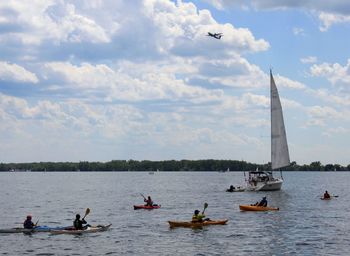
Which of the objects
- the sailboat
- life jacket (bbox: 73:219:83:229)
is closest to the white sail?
the sailboat

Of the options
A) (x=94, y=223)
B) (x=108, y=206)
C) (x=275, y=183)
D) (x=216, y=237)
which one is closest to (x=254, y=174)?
(x=275, y=183)

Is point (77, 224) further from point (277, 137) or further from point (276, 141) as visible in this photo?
point (277, 137)

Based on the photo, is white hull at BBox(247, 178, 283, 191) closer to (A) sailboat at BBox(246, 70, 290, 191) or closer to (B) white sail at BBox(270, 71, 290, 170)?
(A) sailboat at BBox(246, 70, 290, 191)

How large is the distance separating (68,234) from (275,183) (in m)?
56.5

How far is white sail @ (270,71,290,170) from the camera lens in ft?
331

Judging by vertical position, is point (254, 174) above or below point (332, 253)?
above

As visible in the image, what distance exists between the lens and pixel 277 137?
101 metres

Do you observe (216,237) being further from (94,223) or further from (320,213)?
(320,213)

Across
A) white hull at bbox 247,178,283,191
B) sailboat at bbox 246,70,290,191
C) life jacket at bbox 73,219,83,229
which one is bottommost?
life jacket at bbox 73,219,83,229

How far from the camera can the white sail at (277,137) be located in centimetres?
10088

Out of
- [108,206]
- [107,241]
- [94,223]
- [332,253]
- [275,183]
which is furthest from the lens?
[275,183]

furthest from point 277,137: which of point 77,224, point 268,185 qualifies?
point 77,224

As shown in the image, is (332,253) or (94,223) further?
(94,223)

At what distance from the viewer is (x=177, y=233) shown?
51500 millimetres
